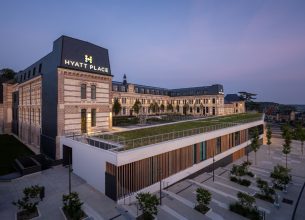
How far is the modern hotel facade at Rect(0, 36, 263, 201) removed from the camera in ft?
55.5

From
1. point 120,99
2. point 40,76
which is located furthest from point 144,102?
point 40,76

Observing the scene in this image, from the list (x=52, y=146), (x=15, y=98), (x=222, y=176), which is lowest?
(x=222, y=176)

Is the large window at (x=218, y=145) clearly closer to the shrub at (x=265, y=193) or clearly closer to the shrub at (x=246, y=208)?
the shrub at (x=265, y=193)

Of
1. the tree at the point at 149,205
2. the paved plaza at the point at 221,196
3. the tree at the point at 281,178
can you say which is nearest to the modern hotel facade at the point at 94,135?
the paved plaza at the point at 221,196

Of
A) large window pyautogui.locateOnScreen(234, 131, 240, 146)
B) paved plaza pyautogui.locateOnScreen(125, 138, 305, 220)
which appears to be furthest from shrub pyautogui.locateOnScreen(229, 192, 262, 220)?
large window pyautogui.locateOnScreen(234, 131, 240, 146)

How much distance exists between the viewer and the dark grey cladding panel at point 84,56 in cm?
2400

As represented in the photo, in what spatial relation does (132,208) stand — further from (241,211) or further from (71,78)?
(71,78)

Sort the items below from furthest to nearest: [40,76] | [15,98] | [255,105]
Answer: [255,105] → [15,98] → [40,76]

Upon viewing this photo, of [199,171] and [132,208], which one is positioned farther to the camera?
[199,171]

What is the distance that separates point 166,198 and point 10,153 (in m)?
26.9

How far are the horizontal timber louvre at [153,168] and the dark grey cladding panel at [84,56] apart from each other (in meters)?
15.1

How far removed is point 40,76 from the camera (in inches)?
Result: 1110

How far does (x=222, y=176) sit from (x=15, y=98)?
152 feet

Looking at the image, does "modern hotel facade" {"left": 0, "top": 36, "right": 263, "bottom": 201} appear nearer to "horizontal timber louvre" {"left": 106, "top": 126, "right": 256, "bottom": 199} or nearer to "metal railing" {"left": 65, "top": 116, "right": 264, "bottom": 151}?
"horizontal timber louvre" {"left": 106, "top": 126, "right": 256, "bottom": 199}
